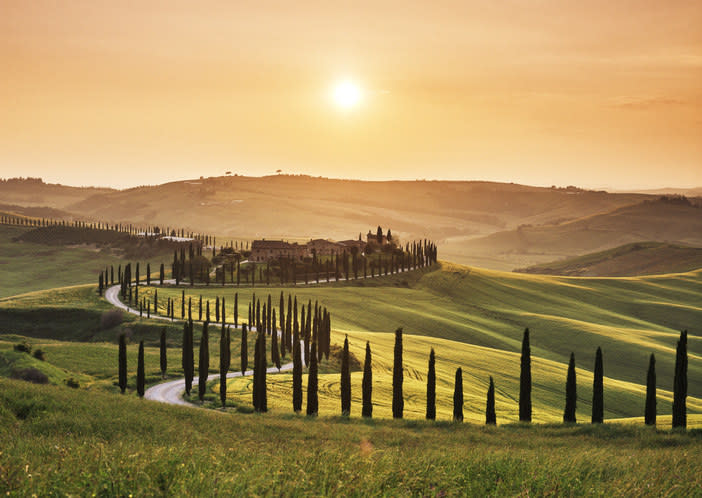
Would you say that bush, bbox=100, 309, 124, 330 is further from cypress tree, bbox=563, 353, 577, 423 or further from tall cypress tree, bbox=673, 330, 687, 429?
tall cypress tree, bbox=673, 330, 687, 429

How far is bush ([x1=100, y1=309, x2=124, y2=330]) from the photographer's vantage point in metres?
124

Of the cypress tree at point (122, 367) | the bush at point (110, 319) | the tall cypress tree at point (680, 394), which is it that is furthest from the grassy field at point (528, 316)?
the cypress tree at point (122, 367)

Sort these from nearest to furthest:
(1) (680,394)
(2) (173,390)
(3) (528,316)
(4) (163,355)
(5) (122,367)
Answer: (1) (680,394), (5) (122,367), (2) (173,390), (4) (163,355), (3) (528,316)

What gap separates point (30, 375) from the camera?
63.9m

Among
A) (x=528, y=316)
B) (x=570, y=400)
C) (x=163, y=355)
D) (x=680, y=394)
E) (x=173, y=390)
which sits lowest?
(x=528, y=316)

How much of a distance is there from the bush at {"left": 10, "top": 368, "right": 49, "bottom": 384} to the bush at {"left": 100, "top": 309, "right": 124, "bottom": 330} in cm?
5930

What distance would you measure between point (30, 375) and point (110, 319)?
62.5m

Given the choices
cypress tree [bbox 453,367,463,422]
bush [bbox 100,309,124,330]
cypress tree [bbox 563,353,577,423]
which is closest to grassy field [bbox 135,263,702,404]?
bush [bbox 100,309,124,330]

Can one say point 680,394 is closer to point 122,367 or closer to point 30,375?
point 122,367

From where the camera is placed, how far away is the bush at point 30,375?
63253mm

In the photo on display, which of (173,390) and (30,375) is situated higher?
(30,375)

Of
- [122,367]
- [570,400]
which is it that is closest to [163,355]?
[122,367]

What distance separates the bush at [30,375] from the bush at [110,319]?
59297 millimetres

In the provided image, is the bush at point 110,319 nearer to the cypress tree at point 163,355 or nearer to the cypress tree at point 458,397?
the cypress tree at point 163,355
